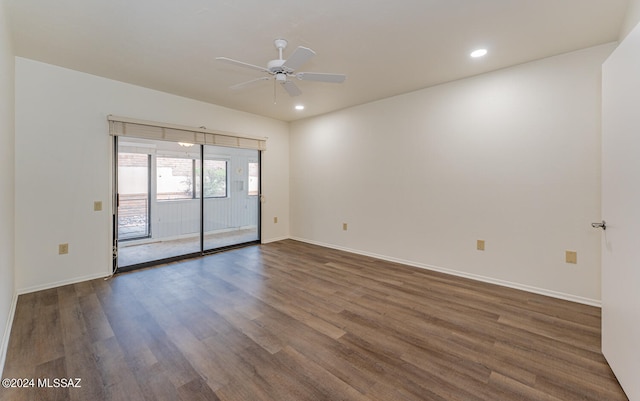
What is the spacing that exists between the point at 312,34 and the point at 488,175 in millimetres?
2621

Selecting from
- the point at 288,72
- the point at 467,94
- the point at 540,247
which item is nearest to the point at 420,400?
the point at 540,247

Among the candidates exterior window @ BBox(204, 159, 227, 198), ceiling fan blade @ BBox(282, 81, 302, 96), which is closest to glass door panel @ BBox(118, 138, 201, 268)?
exterior window @ BBox(204, 159, 227, 198)

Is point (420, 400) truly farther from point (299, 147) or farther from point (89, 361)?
point (299, 147)

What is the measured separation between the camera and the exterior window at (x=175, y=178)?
439 centimetres

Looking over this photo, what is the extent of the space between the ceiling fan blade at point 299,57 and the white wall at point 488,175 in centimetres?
230

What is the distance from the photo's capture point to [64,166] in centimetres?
326

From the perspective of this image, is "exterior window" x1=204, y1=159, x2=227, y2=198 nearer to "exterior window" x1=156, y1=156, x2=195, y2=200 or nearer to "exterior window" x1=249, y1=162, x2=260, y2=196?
"exterior window" x1=156, y1=156, x2=195, y2=200

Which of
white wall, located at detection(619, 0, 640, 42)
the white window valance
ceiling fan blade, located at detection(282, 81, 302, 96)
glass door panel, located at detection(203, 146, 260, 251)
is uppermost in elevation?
white wall, located at detection(619, 0, 640, 42)

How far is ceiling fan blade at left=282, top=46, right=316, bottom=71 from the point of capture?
2.05 m

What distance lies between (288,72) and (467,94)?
238 centimetres

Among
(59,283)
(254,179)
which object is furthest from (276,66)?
(59,283)

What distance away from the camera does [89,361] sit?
189cm

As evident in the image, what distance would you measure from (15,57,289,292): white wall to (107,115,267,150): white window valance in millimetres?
128

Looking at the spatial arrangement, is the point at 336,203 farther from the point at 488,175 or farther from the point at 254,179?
the point at 488,175
